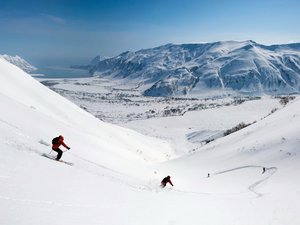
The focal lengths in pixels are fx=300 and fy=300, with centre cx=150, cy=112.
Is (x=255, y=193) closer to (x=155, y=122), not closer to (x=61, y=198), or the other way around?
(x=61, y=198)

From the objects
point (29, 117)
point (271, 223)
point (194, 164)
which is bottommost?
point (271, 223)

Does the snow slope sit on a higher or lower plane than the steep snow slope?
lower

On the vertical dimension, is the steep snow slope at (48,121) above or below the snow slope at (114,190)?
above

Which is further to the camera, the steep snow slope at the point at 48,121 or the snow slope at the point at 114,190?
the steep snow slope at the point at 48,121

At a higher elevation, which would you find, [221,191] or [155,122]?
[155,122]

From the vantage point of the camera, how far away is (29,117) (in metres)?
25.3

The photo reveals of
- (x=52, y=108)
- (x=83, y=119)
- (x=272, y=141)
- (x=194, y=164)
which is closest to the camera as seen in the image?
(x=272, y=141)

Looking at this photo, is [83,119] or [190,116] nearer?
[83,119]

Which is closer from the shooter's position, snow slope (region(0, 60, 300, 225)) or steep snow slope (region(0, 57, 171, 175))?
snow slope (region(0, 60, 300, 225))

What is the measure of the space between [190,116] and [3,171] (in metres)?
165

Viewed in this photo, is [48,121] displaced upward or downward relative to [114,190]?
upward

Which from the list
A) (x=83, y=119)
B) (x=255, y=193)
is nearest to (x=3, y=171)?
(x=255, y=193)

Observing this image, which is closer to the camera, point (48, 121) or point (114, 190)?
point (114, 190)

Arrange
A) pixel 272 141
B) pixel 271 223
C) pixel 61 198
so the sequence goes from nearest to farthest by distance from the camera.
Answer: pixel 61 198 < pixel 271 223 < pixel 272 141
